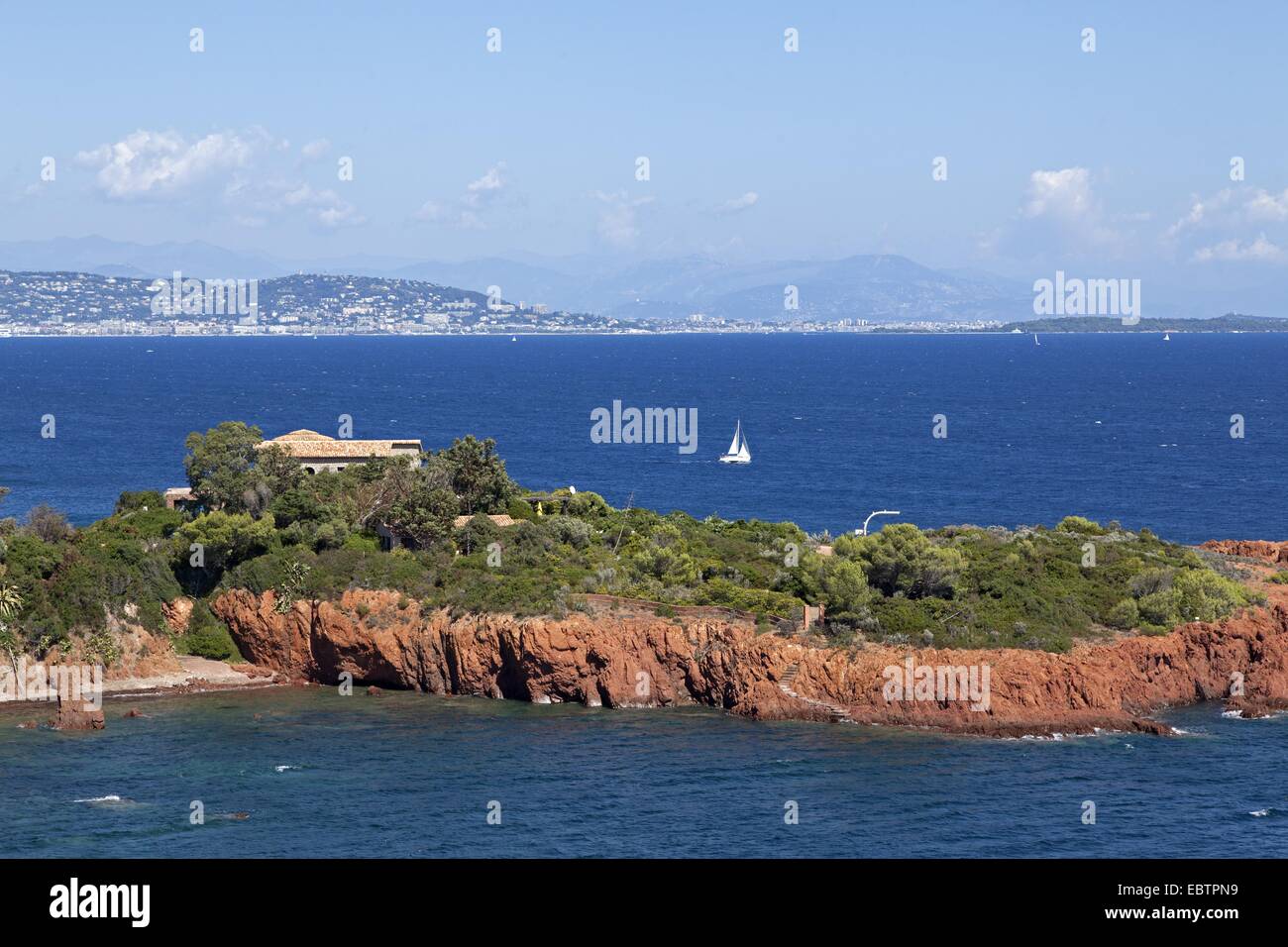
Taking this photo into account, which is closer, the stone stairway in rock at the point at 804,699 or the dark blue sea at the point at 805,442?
the stone stairway in rock at the point at 804,699

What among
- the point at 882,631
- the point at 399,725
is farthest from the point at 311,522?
the point at 882,631

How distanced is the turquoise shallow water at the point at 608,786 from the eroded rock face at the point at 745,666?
40.2 inches

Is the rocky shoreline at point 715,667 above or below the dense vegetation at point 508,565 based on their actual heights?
below

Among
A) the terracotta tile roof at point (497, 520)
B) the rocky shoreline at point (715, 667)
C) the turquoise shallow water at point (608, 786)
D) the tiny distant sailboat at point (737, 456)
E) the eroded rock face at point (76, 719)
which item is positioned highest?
the tiny distant sailboat at point (737, 456)

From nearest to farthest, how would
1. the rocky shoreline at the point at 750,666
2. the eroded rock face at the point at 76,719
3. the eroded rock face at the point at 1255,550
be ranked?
the eroded rock face at the point at 76,719
the rocky shoreline at the point at 750,666
the eroded rock face at the point at 1255,550

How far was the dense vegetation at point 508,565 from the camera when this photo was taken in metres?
49.6

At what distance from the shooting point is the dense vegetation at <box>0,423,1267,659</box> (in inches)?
1954

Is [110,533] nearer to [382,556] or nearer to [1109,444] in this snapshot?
[382,556]

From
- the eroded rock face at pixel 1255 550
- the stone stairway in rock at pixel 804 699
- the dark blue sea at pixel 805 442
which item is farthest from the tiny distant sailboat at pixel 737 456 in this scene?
the stone stairway in rock at pixel 804 699

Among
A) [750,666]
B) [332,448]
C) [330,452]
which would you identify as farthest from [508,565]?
[332,448]

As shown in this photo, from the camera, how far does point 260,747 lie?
42625 millimetres

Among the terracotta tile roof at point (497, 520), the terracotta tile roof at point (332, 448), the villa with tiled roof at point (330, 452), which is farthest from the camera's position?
the terracotta tile roof at point (332, 448)

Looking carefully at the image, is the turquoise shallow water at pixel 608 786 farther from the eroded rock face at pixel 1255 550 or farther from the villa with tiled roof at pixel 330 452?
the villa with tiled roof at pixel 330 452

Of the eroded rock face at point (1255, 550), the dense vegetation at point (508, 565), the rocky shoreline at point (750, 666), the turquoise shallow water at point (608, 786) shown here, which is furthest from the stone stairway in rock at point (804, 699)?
the eroded rock face at point (1255, 550)
